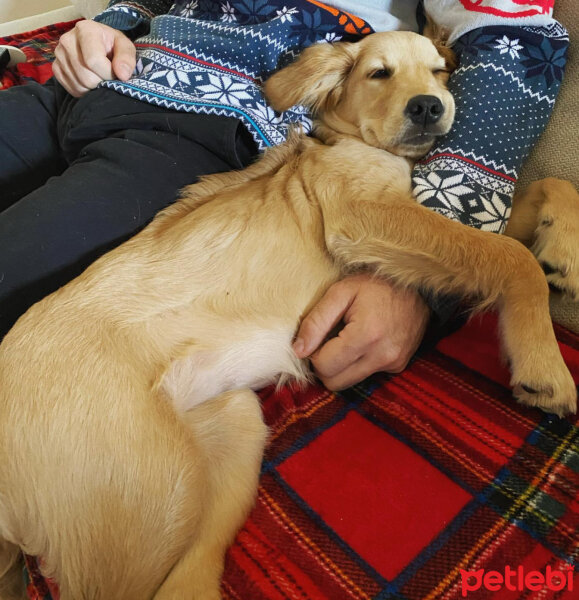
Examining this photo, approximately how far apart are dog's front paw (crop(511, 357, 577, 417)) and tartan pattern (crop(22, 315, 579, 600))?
43 mm

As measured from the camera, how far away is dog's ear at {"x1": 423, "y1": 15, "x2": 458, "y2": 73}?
1.73 meters

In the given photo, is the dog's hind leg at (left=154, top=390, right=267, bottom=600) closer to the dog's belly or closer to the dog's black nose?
the dog's belly

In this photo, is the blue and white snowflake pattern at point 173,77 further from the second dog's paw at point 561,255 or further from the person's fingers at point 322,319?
the second dog's paw at point 561,255

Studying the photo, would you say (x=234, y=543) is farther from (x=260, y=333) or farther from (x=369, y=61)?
(x=369, y=61)

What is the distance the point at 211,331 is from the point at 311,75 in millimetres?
936

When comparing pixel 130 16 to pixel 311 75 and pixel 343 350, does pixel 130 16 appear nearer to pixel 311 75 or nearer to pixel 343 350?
pixel 311 75

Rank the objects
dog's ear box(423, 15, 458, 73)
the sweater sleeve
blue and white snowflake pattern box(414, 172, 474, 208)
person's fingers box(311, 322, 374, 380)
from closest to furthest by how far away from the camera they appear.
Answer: person's fingers box(311, 322, 374, 380) → blue and white snowflake pattern box(414, 172, 474, 208) → dog's ear box(423, 15, 458, 73) → the sweater sleeve

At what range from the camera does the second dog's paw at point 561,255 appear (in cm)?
128

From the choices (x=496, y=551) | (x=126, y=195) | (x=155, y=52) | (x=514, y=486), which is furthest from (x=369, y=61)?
(x=496, y=551)

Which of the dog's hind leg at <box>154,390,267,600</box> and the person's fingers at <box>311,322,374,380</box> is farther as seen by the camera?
the person's fingers at <box>311,322,374,380</box>

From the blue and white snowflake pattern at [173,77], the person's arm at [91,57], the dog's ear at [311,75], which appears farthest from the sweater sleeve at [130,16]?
the dog's ear at [311,75]

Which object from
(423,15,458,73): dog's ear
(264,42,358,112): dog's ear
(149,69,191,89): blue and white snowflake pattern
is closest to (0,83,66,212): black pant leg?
(149,69,191,89): blue and white snowflake pattern

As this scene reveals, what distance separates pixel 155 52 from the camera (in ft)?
5.34

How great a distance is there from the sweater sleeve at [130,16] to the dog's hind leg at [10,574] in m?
1.96
